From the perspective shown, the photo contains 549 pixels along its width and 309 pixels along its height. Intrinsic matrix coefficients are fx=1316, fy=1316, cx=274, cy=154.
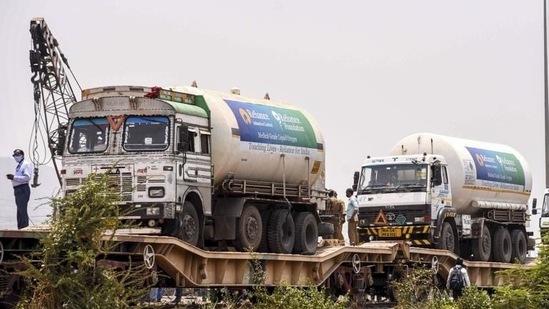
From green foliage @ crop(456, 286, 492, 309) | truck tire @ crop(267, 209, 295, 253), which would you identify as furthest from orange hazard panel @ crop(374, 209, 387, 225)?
green foliage @ crop(456, 286, 492, 309)

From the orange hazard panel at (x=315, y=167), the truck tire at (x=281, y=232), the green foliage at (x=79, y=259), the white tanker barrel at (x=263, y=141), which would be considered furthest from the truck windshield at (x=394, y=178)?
the green foliage at (x=79, y=259)

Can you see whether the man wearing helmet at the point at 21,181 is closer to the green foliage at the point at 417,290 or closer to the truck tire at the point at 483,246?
the green foliage at the point at 417,290

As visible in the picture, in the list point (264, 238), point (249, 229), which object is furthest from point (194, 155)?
point (264, 238)

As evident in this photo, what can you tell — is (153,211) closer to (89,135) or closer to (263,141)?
(89,135)

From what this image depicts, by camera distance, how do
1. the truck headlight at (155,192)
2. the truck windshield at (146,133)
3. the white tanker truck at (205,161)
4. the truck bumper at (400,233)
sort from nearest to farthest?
the truck headlight at (155,192), the white tanker truck at (205,161), the truck windshield at (146,133), the truck bumper at (400,233)

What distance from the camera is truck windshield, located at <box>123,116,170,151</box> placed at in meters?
24.0

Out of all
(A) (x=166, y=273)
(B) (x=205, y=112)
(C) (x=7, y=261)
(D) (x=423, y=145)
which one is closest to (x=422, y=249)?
(D) (x=423, y=145)

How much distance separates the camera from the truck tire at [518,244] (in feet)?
127

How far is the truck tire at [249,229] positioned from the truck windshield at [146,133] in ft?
11.3

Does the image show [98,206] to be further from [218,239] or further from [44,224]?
[218,239]

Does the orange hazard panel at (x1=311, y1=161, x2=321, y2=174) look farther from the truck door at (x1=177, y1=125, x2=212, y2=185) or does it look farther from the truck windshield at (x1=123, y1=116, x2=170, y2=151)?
the truck windshield at (x1=123, y1=116, x2=170, y2=151)

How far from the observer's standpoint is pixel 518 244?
39.2m

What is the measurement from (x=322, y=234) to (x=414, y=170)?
11.5 feet

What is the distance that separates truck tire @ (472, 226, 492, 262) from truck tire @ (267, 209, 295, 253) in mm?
8750
